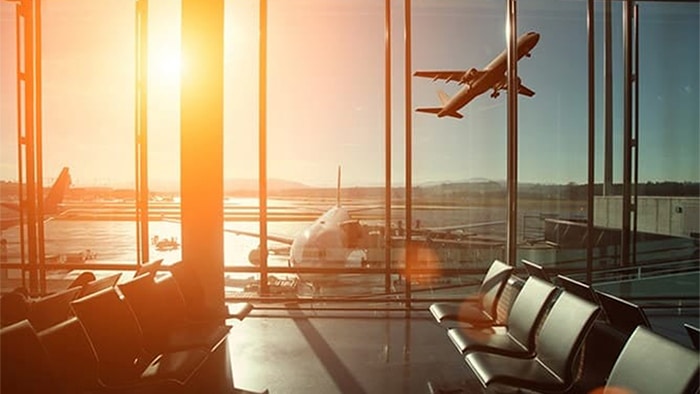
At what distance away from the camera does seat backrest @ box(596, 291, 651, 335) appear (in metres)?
2.10

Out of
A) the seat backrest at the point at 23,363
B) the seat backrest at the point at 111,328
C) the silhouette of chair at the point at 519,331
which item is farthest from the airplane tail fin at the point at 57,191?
the silhouette of chair at the point at 519,331

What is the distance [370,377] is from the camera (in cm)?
328

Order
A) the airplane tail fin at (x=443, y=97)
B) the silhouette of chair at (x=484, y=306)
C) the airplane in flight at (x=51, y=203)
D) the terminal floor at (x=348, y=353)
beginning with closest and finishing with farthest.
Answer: the terminal floor at (x=348, y=353), the silhouette of chair at (x=484, y=306), the airplane in flight at (x=51, y=203), the airplane tail fin at (x=443, y=97)

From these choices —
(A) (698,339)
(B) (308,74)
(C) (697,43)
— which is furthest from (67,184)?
(C) (697,43)

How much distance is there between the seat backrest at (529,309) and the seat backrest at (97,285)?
7.34 ft

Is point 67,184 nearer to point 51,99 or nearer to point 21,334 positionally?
point 51,99

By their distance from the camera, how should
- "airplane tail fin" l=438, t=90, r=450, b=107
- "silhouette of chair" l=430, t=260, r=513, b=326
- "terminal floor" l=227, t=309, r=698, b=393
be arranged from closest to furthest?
"terminal floor" l=227, t=309, r=698, b=393
"silhouette of chair" l=430, t=260, r=513, b=326
"airplane tail fin" l=438, t=90, r=450, b=107

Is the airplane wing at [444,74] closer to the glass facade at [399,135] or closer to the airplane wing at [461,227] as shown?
the glass facade at [399,135]

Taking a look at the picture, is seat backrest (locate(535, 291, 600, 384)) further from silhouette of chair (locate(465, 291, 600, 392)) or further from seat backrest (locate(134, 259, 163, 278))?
seat backrest (locate(134, 259, 163, 278))

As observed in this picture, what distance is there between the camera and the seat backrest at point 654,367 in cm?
148

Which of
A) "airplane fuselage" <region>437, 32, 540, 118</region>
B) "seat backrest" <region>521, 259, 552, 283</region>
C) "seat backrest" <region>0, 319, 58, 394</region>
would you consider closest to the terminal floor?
"seat backrest" <region>521, 259, 552, 283</region>

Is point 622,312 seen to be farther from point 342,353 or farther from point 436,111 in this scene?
point 436,111

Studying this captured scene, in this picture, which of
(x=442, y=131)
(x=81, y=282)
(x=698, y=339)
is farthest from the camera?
(x=442, y=131)

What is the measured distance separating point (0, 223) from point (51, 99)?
1389 mm
